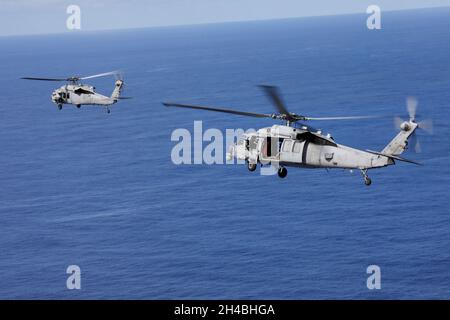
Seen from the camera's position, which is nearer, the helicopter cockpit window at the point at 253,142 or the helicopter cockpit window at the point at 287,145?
the helicopter cockpit window at the point at 287,145

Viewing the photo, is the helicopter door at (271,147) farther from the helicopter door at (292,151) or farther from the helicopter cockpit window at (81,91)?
the helicopter cockpit window at (81,91)

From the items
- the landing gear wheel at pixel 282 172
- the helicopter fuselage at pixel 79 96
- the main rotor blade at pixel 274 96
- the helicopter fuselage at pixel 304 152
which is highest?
the helicopter fuselage at pixel 79 96

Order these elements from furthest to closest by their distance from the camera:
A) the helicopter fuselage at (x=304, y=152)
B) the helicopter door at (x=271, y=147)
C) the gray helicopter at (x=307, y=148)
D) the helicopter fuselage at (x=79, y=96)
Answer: the helicopter fuselage at (x=79, y=96), the helicopter door at (x=271, y=147), the helicopter fuselage at (x=304, y=152), the gray helicopter at (x=307, y=148)

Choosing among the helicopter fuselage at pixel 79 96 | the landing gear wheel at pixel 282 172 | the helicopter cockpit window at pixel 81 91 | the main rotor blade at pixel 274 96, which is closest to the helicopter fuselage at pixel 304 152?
the landing gear wheel at pixel 282 172

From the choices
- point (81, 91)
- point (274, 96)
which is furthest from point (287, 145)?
point (81, 91)

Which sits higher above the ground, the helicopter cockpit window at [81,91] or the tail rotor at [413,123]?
the helicopter cockpit window at [81,91]

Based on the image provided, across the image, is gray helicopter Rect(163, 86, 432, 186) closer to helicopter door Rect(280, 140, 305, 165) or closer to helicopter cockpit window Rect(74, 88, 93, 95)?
helicopter door Rect(280, 140, 305, 165)

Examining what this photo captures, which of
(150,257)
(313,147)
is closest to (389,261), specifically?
(150,257)

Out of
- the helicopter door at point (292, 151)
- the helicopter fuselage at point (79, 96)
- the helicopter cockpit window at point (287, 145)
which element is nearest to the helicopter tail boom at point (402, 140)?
the helicopter door at point (292, 151)

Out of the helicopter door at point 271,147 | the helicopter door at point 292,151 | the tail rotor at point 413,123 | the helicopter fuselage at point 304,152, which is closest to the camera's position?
the tail rotor at point 413,123
